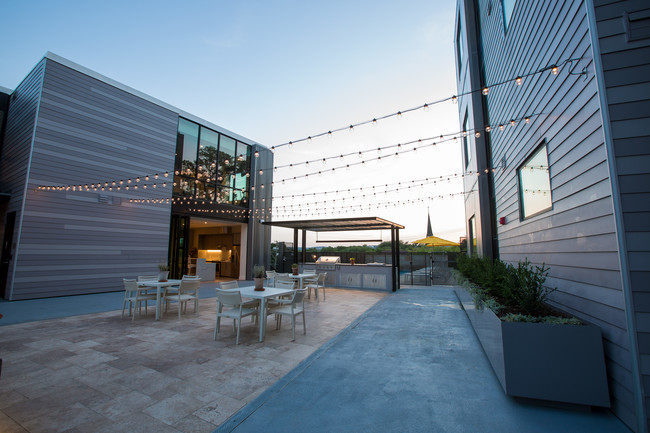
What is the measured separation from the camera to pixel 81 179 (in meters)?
8.30

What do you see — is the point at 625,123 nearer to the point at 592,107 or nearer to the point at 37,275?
the point at 592,107

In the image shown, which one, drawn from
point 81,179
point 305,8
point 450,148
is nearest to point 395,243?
point 450,148

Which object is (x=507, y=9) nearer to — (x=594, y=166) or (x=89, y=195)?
(x=594, y=166)

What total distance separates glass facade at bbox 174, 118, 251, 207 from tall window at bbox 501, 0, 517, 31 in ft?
28.3

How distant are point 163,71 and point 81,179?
15.4 ft

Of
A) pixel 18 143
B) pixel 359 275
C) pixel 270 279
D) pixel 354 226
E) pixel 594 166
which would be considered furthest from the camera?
pixel 354 226

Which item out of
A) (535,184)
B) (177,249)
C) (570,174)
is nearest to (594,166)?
(570,174)

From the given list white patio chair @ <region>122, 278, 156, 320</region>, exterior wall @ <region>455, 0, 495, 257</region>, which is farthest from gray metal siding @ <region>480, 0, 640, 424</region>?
white patio chair @ <region>122, 278, 156, 320</region>

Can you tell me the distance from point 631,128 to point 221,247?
16.4m

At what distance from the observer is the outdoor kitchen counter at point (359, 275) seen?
10273 millimetres

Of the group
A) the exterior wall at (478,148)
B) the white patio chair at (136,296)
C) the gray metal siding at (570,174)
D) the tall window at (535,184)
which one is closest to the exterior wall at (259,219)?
the white patio chair at (136,296)

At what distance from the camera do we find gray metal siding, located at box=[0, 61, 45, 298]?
7.49 m

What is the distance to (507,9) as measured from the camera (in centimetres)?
495

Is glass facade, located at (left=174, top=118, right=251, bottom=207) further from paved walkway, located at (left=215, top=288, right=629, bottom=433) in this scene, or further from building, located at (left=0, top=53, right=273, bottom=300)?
paved walkway, located at (left=215, top=288, right=629, bottom=433)
